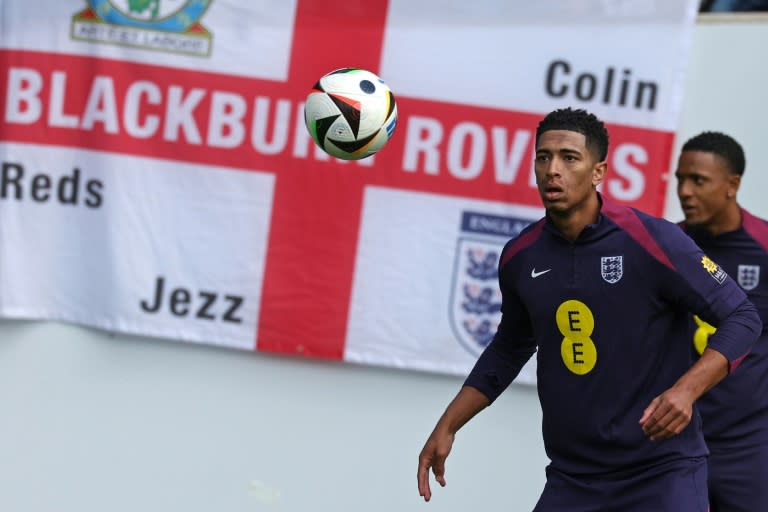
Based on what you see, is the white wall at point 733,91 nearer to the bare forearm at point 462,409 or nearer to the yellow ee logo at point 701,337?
the yellow ee logo at point 701,337

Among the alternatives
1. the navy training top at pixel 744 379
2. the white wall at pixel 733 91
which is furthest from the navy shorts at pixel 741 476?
the white wall at pixel 733 91

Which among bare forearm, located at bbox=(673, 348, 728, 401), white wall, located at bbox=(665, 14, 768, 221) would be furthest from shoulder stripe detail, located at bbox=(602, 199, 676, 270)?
white wall, located at bbox=(665, 14, 768, 221)

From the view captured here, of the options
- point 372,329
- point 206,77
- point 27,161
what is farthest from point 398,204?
point 27,161

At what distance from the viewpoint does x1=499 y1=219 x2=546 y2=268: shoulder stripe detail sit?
4090 millimetres

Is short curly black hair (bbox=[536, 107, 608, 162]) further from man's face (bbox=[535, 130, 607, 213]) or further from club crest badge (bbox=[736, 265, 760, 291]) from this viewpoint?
club crest badge (bbox=[736, 265, 760, 291])

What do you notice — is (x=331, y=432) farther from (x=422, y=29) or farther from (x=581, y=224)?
(x=581, y=224)

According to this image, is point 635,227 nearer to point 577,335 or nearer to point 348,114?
point 577,335

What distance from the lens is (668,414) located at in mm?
3457

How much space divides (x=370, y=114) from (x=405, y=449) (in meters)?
2.06

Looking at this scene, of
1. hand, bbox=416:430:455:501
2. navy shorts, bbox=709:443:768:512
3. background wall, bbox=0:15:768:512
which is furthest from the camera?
background wall, bbox=0:15:768:512

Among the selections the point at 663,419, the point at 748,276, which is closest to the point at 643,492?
the point at 663,419

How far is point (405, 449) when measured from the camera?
607 cm

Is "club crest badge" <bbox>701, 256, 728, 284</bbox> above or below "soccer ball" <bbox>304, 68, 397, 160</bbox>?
below

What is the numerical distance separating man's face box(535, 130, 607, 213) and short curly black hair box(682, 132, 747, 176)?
1.31 meters
